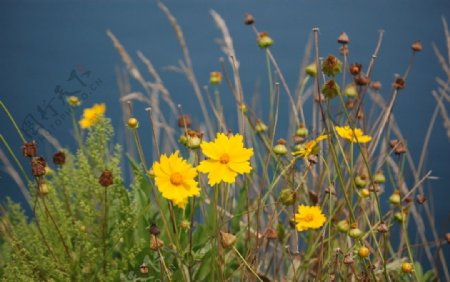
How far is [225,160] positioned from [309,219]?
234 mm

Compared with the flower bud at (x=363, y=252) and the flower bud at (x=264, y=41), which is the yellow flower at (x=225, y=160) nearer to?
the flower bud at (x=363, y=252)

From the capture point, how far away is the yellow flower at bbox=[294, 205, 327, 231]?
879mm

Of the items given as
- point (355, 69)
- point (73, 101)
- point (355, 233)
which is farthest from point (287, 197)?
point (73, 101)

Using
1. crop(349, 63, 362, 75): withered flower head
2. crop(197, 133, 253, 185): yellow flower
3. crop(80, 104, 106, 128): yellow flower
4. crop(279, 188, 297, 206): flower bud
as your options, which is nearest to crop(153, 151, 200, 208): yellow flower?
crop(197, 133, 253, 185): yellow flower

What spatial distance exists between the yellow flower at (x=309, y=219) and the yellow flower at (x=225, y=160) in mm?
188

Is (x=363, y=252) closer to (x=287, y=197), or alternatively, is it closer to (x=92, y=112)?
(x=287, y=197)

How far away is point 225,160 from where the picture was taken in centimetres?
73

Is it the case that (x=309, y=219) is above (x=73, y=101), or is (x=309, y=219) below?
below

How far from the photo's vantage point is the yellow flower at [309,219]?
0.88m

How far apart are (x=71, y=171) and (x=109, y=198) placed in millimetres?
210

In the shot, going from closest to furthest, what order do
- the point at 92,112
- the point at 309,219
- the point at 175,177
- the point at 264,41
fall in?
1. the point at 175,177
2. the point at 309,219
3. the point at 264,41
4. the point at 92,112

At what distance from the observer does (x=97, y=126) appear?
0.99m

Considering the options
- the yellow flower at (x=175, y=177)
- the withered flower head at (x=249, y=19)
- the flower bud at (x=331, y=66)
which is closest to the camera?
the yellow flower at (x=175, y=177)

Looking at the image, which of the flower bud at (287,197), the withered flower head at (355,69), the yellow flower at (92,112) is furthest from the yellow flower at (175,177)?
the yellow flower at (92,112)
